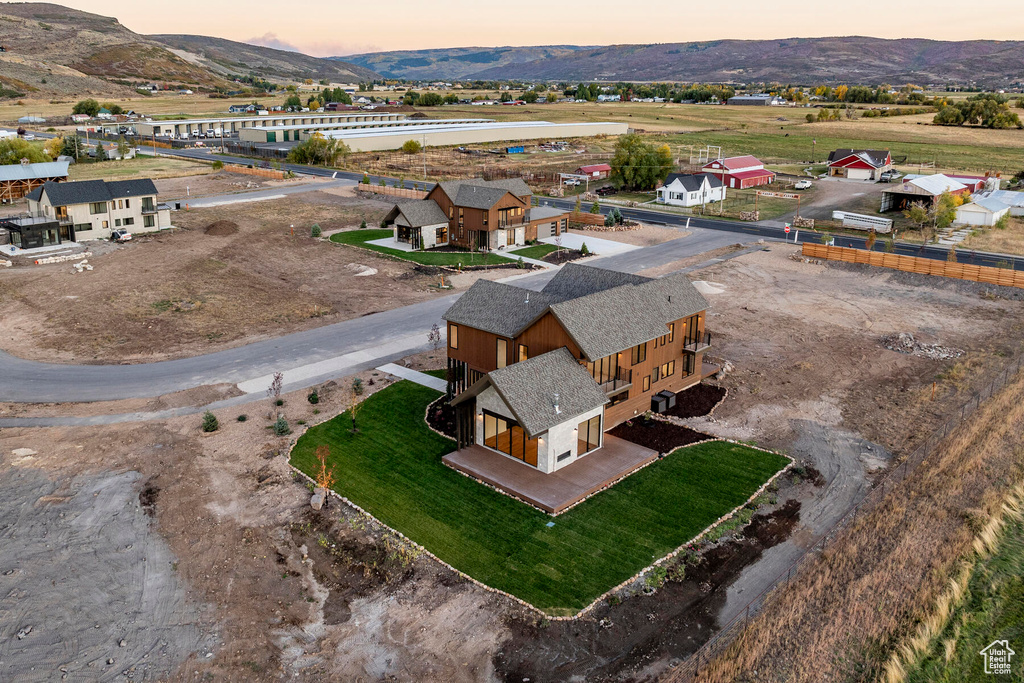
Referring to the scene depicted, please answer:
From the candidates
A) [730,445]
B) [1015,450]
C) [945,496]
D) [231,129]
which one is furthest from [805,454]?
[231,129]

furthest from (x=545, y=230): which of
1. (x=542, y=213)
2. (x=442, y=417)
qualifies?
(x=442, y=417)

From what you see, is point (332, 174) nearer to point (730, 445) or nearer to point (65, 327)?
point (65, 327)

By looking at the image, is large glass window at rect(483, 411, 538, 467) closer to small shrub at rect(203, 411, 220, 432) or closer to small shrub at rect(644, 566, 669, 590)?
small shrub at rect(644, 566, 669, 590)

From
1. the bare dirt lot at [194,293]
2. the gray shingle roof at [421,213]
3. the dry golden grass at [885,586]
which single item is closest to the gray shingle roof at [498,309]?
the dry golden grass at [885,586]

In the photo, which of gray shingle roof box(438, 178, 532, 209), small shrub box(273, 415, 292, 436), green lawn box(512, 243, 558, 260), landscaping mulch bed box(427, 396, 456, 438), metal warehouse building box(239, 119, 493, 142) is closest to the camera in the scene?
small shrub box(273, 415, 292, 436)

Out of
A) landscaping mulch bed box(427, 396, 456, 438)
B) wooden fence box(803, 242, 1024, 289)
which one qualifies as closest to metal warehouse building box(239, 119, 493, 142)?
wooden fence box(803, 242, 1024, 289)

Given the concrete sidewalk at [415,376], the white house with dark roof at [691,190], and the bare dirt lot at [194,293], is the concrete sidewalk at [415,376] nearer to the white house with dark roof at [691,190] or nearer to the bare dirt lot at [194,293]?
the bare dirt lot at [194,293]

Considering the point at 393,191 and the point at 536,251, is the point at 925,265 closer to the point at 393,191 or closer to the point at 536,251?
the point at 536,251
